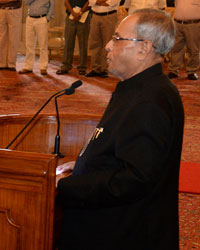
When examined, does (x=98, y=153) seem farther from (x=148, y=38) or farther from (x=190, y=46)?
(x=190, y=46)

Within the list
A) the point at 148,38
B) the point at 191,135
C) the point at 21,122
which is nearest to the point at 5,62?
the point at 191,135

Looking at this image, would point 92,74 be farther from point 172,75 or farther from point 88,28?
point 172,75

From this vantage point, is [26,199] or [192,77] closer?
[26,199]

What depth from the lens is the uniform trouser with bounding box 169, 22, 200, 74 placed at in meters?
7.53

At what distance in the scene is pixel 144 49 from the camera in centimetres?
156

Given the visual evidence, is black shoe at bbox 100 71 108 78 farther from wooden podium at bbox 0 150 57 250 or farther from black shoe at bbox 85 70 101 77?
wooden podium at bbox 0 150 57 250

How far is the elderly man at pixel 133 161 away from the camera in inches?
55.1

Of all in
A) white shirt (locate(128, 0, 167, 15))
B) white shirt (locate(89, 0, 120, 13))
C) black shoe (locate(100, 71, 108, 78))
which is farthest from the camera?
black shoe (locate(100, 71, 108, 78))

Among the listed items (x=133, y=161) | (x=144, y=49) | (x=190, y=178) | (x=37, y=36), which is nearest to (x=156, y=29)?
(x=144, y=49)

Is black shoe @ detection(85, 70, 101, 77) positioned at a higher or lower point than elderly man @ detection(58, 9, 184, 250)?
lower

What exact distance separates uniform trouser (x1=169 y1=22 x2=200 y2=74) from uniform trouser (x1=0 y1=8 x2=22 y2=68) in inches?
106

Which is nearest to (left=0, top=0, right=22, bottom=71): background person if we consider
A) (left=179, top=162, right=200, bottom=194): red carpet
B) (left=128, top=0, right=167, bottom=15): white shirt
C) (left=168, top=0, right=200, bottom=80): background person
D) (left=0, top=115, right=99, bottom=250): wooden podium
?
(left=128, top=0, right=167, bottom=15): white shirt

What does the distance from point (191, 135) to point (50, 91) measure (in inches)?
95.7

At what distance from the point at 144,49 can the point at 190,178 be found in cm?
207
